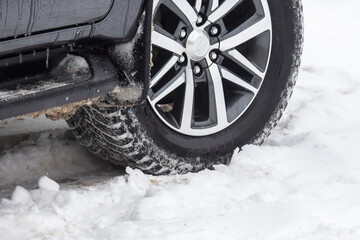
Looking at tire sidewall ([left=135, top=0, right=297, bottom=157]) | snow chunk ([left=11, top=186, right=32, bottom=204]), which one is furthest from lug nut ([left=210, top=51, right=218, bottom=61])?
snow chunk ([left=11, top=186, right=32, bottom=204])

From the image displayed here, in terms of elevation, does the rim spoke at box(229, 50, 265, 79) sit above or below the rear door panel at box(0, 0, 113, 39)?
below

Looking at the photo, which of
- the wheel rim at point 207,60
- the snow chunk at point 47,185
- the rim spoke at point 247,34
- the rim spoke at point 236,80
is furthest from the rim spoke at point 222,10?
the snow chunk at point 47,185

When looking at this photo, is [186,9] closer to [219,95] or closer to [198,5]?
[198,5]

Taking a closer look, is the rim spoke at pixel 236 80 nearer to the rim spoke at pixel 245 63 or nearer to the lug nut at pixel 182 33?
the rim spoke at pixel 245 63

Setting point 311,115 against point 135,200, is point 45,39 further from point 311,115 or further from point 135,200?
point 311,115

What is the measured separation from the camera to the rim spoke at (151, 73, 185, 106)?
3549mm

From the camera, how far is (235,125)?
388 cm

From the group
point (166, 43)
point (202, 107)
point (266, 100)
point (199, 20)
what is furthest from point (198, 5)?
point (266, 100)

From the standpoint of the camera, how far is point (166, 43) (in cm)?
351

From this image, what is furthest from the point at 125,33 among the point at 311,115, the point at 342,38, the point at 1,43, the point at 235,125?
the point at 342,38

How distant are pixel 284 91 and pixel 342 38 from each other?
2325mm

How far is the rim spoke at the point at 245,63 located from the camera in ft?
12.5

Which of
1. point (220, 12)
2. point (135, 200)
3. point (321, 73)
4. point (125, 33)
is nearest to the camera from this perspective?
point (125, 33)

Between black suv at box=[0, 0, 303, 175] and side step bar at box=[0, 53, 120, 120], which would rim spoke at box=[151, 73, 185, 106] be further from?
side step bar at box=[0, 53, 120, 120]
